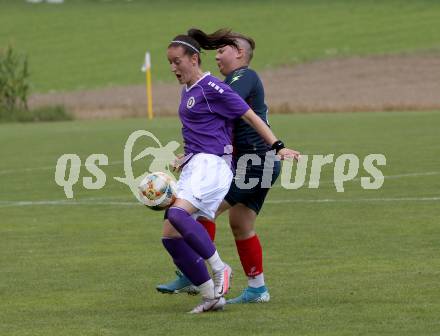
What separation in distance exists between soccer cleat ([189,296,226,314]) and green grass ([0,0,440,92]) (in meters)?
53.8

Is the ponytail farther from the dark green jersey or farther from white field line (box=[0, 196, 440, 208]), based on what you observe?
white field line (box=[0, 196, 440, 208])

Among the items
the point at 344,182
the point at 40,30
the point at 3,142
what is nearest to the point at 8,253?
the point at 344,182

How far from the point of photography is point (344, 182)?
67.0 ft

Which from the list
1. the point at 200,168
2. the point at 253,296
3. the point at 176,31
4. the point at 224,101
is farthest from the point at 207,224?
the point at 176,31

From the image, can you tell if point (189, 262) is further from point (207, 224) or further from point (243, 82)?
point (243, 82)

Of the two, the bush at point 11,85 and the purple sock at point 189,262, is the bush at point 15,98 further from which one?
the purple sock at point 189,262

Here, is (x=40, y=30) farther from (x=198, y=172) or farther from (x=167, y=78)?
(x=198, y=172)

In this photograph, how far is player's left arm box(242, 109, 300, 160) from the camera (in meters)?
9.38

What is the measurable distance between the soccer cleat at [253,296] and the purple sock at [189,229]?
801 mm

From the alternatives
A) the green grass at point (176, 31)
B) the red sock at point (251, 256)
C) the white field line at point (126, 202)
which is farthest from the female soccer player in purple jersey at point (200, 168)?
the green grass at point (176, 31)

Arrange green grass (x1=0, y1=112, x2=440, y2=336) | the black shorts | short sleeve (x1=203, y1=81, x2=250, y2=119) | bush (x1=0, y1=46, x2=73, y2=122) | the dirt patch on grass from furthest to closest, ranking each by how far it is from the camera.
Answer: the dirt patch on grass
bush (x1=0, y1=46, x2=73, y2=122)
the black shorts
short sleeve (x1=203, y1=81, x2=250, y2=119)
green grass (x1=0, y1=112, x2=440, y2=336)

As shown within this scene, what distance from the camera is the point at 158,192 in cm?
981

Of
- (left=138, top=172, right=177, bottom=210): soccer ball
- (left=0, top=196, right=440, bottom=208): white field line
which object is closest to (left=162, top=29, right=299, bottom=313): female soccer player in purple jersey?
(left=138, top=172, right=177, bottom=210): soccer ball

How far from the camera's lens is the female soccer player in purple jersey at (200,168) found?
9625 mm
